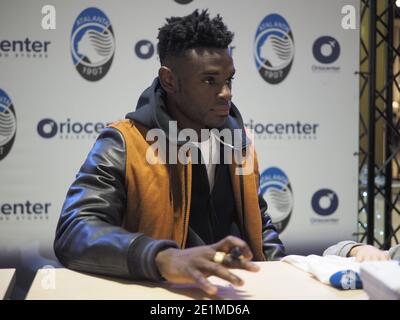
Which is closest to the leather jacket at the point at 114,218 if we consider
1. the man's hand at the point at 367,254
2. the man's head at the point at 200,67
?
the man's head at the point at 200,67

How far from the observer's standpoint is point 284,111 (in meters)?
3.57

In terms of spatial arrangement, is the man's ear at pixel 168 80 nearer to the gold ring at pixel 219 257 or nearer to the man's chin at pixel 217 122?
the man's chin at pixel 217 122

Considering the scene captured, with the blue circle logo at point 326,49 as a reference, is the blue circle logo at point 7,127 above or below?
below

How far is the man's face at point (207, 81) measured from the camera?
1699 millimetres

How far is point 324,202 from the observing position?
363cm

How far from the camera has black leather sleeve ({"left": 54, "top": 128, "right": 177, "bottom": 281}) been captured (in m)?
1.20

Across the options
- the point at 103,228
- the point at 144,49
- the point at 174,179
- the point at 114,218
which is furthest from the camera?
the point at 144,49

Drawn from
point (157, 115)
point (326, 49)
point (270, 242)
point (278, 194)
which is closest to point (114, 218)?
point (157, 115)

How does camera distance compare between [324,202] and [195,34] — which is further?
[324,202]

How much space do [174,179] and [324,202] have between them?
2.21m

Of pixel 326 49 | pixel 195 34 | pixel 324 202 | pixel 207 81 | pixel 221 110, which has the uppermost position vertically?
pixel 326 49

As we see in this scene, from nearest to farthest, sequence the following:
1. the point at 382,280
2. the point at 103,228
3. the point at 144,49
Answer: the point at 382,280, the point at 103,228, the point at 144,49

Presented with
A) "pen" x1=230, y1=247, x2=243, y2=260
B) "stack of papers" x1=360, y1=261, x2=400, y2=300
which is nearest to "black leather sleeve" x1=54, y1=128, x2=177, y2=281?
"pen" x1=230, y1=247, x2=243, y2=260

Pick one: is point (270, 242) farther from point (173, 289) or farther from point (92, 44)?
point (92, 44)
